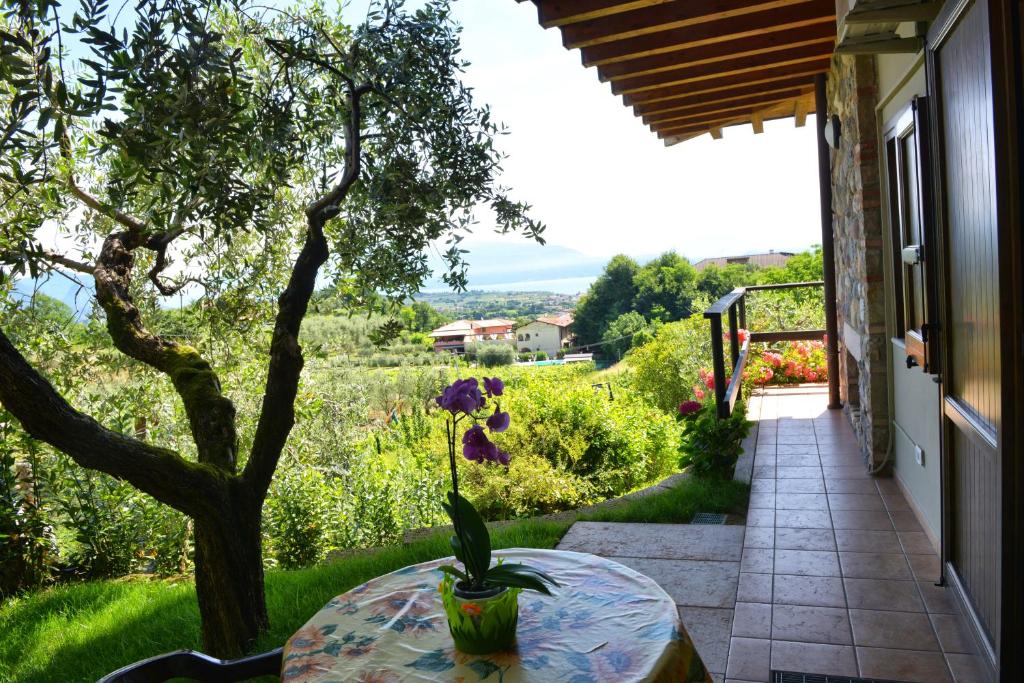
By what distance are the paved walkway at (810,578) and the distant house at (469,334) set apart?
46.7 feet

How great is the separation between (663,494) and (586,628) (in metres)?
3.11

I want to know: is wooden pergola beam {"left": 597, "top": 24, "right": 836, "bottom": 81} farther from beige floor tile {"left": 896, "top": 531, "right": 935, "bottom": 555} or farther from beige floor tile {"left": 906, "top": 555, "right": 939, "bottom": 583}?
beige floor tile {"left": 906, "top": 555, "right": 939, "bottom": 583}

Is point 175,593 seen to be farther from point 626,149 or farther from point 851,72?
point 626,149

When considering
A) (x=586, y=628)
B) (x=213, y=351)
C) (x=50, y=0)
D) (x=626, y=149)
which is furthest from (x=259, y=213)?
(x=626, y=149)

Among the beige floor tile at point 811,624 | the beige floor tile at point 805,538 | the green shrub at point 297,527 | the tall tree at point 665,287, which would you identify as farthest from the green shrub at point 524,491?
the tall tree at point 665,287

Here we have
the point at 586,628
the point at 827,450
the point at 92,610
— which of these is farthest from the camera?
the point at 827,450

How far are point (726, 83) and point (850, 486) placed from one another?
291 cm

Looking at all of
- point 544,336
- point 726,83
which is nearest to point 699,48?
point 726,83

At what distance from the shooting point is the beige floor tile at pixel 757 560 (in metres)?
3.32

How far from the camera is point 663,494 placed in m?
4.55

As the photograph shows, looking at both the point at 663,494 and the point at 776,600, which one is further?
the point at 663,494

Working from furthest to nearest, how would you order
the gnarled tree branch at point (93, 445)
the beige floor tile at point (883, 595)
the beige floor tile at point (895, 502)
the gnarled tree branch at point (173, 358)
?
the beige floor tile at point (895, 502) < the gnarled tree branch at point (173, 358) < the beige floor tile at point (883, 595) < the gnarled tree branch at point (93, 445)

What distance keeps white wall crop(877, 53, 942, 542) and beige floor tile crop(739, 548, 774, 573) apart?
74cm

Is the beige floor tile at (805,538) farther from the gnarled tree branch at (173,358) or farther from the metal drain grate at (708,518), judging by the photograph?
the gnarled tree branch at (173,358)
